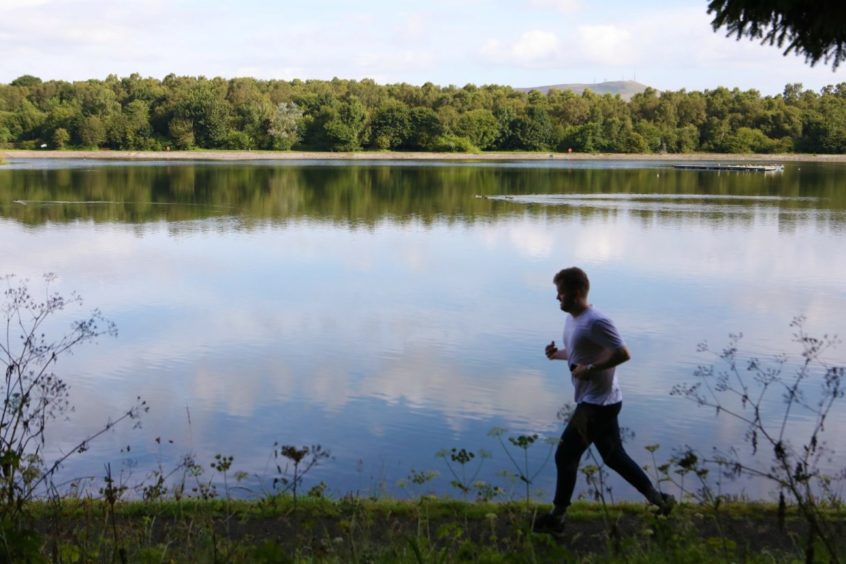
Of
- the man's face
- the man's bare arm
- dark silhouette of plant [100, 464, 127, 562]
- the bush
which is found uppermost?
the bush

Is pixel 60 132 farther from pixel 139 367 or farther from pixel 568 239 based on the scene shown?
pixel 139 367

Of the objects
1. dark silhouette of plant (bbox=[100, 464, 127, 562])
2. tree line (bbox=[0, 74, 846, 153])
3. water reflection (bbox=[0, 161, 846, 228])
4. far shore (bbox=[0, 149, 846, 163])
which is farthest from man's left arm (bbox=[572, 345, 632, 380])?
tree line (bbox=[0, 74, 846, 153])

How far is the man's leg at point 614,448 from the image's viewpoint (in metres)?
5.68

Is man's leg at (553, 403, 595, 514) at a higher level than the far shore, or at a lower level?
lower

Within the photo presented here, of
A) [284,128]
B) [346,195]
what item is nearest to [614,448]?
[346,195]

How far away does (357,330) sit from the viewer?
14.5 m

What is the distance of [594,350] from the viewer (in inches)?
223

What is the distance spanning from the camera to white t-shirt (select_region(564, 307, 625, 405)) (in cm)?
561

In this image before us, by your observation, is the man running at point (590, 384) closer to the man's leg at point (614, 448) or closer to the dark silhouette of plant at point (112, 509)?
the man's leg at point (614, 448)

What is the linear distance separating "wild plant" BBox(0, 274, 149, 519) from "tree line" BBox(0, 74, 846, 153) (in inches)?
3899

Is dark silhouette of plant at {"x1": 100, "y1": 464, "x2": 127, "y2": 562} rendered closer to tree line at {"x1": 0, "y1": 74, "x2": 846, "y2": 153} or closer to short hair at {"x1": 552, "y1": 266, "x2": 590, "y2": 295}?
short hair at {"x1": 552, "y1": 266, "x2": 590, "y2": 295}

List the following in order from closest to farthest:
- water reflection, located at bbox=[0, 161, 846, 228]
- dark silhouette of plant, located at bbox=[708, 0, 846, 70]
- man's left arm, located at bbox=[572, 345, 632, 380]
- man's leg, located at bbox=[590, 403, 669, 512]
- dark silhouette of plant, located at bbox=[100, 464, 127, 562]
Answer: dark silhouette of plant, located at bbox=[100, 464, 127, 562], dark silhouette of plant, located at bbox=[708, 0, 846, 70], man's left arm, located at bbox=[572, 345, 632, 380], man's leg, located at bbox=[590, 403, 669, 512], water reflection, located at bbox=[0, 161, 846, 228]

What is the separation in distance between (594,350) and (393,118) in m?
116

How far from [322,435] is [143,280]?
10988mm
